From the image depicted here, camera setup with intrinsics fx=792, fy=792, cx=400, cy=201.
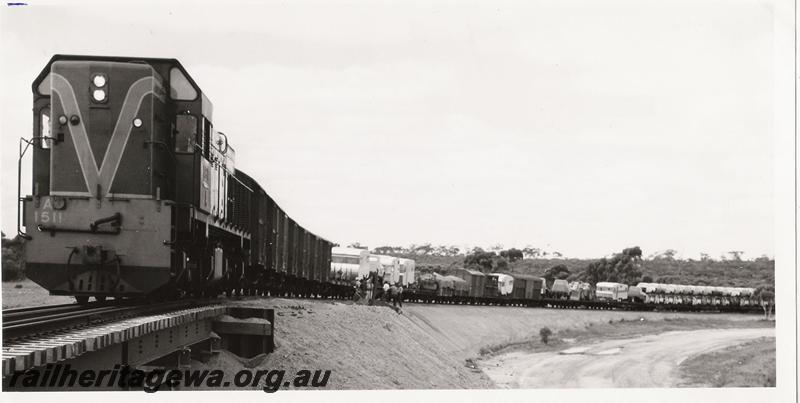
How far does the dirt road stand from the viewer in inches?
876

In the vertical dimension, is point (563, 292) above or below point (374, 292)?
below

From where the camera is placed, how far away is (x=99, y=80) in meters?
10.8

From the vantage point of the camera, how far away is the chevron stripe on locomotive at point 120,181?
9.95 metres

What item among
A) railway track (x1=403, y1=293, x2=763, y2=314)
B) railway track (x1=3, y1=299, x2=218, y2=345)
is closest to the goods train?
railway track (x1=403, y1=293, x2=763, y2=314)

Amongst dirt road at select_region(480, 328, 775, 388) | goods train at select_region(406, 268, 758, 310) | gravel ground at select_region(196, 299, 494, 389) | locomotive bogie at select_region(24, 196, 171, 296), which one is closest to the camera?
locomotive bogie at select_region(24, 196, 171, 296)

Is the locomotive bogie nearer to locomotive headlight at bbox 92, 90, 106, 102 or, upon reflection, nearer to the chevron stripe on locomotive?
the chevron stripe on locomotive

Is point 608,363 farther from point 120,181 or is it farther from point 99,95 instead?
point 99,95

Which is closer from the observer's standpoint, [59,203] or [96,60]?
[59,203]

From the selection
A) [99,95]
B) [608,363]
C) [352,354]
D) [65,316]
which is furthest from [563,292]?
[65,316]

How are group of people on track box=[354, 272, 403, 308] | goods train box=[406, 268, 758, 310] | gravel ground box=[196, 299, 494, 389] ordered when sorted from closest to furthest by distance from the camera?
gravel ground box=[196, 299, 494, 389]
group of people on track box=[354, 272, 403, 308]
goods train box=[406, 268, 758, 310]

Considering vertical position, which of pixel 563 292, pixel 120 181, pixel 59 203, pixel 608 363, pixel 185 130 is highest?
pixel 185 130

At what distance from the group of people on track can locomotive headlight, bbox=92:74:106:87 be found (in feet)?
57.1

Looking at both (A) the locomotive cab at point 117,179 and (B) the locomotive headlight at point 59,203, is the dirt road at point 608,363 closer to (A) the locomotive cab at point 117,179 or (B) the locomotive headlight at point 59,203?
(A) the locomotive cab at point 117,179

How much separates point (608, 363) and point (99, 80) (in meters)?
20.6
